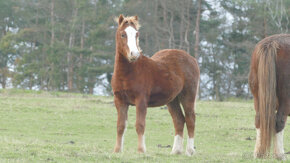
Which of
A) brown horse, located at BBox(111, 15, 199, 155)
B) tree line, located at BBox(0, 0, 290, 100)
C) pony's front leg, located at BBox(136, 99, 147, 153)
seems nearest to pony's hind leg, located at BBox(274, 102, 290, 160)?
brown horse, located at BBox(111, 15, 199, 155)

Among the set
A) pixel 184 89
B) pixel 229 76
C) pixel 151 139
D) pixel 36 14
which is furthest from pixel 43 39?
pixel 184 89

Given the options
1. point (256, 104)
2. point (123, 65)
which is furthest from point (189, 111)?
point (123, 65)

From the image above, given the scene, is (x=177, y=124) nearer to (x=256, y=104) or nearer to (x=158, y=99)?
(x=158, y=99)

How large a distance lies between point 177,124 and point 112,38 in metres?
34.9

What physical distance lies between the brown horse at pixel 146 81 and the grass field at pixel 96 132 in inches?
26.3

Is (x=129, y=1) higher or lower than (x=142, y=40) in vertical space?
higher

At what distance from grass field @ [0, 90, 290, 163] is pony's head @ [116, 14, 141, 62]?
5.39ft

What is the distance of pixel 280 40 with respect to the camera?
7.28 meters

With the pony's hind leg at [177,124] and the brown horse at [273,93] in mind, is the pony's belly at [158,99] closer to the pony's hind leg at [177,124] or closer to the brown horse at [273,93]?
the pony's hind leg at [177,124]

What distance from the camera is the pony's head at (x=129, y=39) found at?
288 inches

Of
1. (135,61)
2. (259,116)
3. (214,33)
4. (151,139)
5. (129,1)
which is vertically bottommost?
(151,139)

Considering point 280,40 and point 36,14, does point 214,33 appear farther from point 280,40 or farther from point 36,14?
point 280,40

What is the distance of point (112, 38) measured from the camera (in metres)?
43.1

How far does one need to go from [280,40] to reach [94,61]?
3740 centimetres
